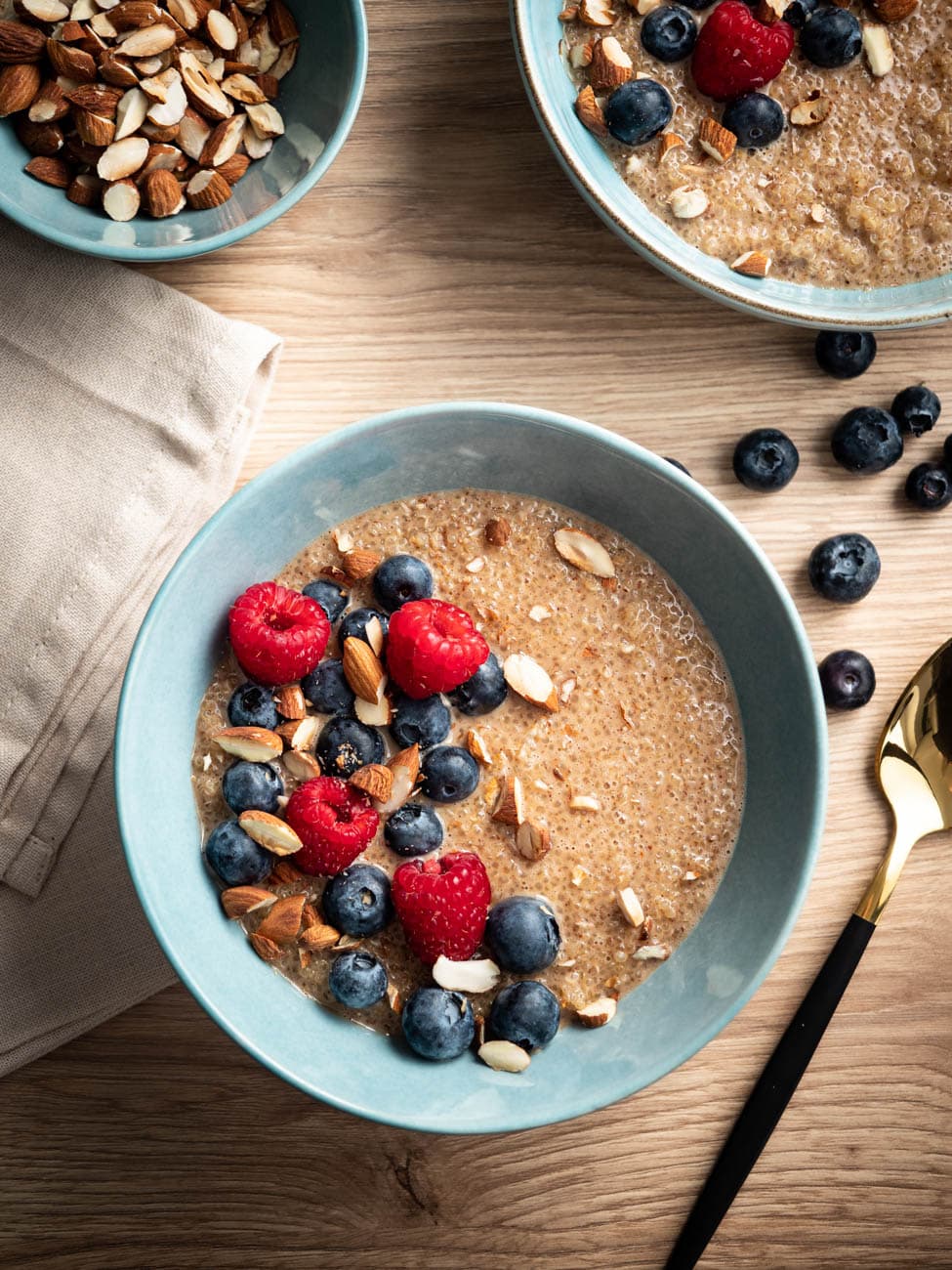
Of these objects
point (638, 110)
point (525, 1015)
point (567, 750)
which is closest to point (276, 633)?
point (567, 750)

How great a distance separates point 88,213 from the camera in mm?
1146

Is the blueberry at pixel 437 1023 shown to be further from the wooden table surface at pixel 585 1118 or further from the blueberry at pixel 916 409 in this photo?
the blueberry at pixel 916 409

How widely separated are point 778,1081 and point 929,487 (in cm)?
69

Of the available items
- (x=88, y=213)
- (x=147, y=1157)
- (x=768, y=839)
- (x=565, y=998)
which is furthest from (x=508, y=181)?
(x=147, y=1157)

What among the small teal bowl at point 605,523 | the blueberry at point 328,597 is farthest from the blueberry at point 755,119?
the blueberry at point 328,597

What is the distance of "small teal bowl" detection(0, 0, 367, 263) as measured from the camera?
1.09 m

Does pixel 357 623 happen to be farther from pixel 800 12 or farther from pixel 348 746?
pixel 800 12

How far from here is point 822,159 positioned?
1.22 m

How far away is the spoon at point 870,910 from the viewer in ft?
4.02

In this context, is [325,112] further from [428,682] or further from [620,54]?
[428,682]

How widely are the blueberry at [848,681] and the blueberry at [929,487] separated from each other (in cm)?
19

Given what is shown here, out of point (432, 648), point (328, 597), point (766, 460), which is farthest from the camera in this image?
point (766, 460)

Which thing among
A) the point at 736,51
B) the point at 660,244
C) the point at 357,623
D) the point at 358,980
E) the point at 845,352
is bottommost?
the point at 358,980

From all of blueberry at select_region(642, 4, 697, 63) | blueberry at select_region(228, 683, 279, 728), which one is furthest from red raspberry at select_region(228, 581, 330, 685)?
blueberry at select_region(642, 4, 697, 63)
